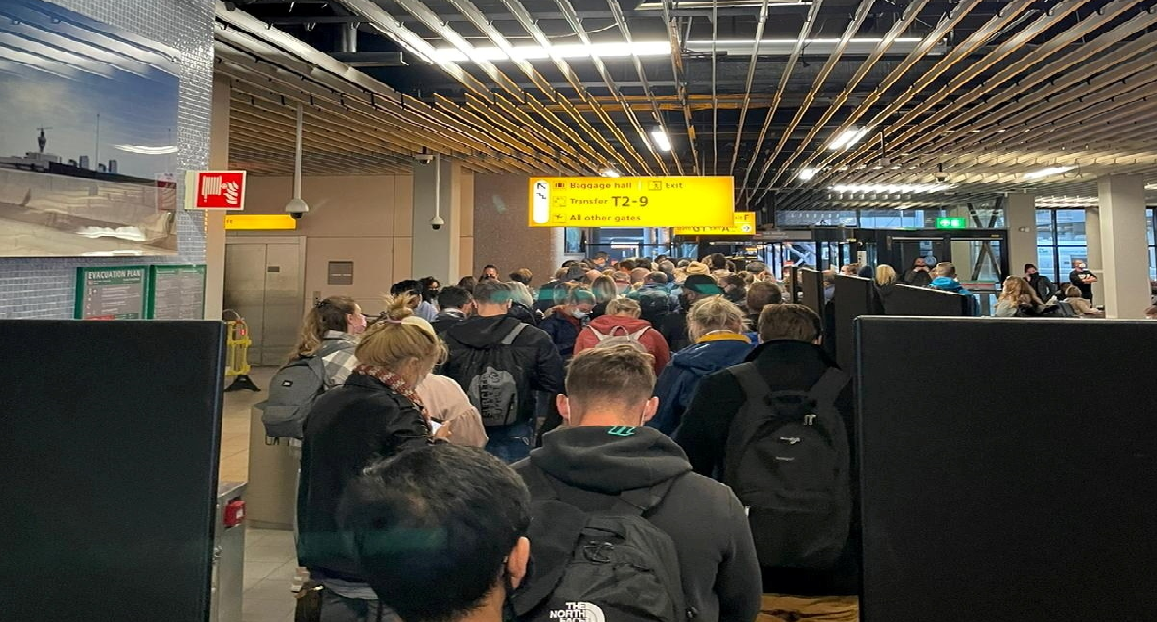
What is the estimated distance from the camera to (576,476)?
1.38 metres

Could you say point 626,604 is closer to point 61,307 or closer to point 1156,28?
point 61,307

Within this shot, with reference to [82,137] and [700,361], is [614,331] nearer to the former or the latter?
[700,361]

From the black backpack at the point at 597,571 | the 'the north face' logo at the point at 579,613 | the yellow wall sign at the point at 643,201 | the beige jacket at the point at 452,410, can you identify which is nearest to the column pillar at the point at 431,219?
the yellow wall sign at the point at 643,201

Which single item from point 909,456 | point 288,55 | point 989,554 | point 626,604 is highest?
point 288,55

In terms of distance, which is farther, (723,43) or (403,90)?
(403,90)

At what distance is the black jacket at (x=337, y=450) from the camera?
201cm

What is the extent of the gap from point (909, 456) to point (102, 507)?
104 centimetres

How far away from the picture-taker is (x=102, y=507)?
0.95 metres

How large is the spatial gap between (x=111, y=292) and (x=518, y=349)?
1.77 meters

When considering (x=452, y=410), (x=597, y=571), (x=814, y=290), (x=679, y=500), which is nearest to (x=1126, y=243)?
(x=814, y=290)

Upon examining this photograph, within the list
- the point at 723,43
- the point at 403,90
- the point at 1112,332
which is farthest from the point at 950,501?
the point at 403,90

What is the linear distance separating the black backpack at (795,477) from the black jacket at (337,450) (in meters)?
1.06

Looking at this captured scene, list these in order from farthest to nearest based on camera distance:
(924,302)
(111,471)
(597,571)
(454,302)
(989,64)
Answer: (989,64) → (454,302) → (924,302) → (597,571) → (111,471)

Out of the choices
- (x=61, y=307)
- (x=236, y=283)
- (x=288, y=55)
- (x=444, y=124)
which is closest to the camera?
(x=61, y=307)
